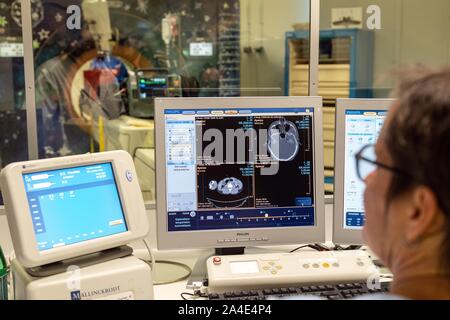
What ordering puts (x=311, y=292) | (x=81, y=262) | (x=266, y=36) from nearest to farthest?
(x=81, y=262) < (x=311, y=292) < (x=266, y=36)

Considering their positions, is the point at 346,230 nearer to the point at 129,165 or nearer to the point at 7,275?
the point at 129,165

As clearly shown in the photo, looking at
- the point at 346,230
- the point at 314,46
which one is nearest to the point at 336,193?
the point at 346,230

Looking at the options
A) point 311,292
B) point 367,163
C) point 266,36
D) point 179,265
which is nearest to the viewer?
point 367,163

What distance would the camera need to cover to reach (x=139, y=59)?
4746 millimetres

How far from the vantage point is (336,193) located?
1733mm

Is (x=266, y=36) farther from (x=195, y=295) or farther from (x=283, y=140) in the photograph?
(x=195, y=295)

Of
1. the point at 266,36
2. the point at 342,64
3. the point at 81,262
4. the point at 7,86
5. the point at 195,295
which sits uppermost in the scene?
the point at 266,36

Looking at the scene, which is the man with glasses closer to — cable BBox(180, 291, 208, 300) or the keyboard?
the keyboard

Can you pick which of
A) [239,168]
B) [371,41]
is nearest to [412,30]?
[371,41]

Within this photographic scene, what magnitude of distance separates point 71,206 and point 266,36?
4.42 m

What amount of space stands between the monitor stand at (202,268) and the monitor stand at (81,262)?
261 mm

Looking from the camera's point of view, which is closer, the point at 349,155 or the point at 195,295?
the point at 195,295

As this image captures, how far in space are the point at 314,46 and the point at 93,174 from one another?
1.02m

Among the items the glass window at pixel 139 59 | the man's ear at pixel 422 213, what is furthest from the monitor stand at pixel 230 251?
the glass window at pixel 139 59
